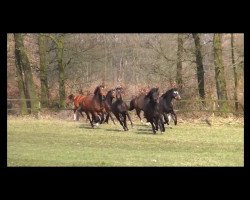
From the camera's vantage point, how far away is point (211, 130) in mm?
17828

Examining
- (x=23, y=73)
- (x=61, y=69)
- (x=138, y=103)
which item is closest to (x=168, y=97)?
(x=138, y=103)

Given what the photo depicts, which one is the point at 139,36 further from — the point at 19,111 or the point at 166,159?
the point at 166,159

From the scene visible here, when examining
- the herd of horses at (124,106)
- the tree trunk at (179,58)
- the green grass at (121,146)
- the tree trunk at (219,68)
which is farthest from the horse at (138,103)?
the tree trunk at (219,68)

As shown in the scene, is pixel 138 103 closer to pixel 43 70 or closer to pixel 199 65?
pixel 199 65

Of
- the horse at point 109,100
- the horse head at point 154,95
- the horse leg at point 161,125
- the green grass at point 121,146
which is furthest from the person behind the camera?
the horse at point 109,100

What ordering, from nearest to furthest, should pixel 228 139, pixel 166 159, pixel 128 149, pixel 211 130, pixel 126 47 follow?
pixel 166 159
pixel 128 149
pixel 228 139
pixel 211 130
pixel 126 47

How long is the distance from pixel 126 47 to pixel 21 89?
547 centimetres

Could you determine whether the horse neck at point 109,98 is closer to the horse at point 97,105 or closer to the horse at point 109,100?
the horse at point 109,100

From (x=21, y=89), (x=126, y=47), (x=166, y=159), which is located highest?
(x=126, y=47)

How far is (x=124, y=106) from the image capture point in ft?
57.2

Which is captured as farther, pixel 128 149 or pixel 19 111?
pixel 19 111

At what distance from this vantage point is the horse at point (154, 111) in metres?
16.1

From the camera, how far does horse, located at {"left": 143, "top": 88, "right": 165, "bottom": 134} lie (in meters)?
16.1

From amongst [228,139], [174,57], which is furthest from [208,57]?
[228,139]
